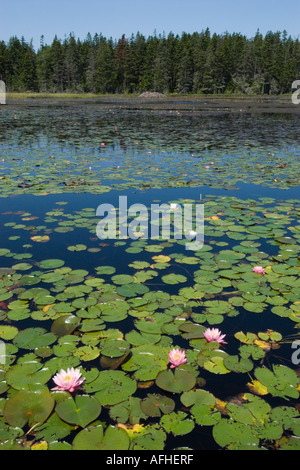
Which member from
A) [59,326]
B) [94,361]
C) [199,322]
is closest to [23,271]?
[59,326]

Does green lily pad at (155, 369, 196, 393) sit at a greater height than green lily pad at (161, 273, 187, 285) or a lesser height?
lesser

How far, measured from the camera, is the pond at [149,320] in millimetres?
1798

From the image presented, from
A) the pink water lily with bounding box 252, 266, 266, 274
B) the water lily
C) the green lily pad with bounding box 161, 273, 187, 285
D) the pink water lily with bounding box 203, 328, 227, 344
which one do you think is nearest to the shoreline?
the pink water lily with bounding box 252, 266, 266, 274

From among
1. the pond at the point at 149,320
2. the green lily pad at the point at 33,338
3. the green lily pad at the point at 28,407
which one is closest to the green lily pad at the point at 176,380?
the pond at the point at 149,320

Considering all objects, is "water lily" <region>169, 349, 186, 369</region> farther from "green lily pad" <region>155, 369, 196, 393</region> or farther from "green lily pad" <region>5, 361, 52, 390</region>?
"green lily pad" <region>5, 361, 52, 390</region>

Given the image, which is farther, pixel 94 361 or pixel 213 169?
pixel 213 169

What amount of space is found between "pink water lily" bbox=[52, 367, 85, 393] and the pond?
0.13 ft

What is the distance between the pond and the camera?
180 cm

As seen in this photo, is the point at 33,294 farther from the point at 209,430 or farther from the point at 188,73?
the point at 188,73

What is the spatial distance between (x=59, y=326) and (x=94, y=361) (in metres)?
0.46

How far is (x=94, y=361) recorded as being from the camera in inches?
88.7

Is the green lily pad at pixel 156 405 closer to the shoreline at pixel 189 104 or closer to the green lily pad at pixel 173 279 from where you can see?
the green lily pad at pixel 173 279

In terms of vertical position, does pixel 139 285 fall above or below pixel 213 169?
below

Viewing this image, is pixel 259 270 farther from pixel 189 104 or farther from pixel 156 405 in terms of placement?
pixel 189 104
